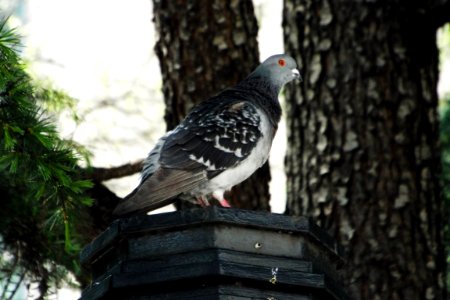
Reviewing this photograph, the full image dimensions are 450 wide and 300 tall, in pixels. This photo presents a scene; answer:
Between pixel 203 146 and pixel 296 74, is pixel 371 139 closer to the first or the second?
pixel 296 74

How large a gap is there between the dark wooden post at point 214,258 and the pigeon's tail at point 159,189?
61cm

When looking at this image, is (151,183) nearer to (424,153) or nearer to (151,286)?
Result: (151,286)

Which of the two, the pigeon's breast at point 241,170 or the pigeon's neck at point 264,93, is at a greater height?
the pigeon's neck at point 264,93

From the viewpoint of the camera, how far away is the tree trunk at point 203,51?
5758 millimetres

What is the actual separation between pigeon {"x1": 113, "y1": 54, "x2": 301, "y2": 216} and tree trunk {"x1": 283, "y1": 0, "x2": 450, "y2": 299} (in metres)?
0.82

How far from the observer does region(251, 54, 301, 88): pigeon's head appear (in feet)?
17.1

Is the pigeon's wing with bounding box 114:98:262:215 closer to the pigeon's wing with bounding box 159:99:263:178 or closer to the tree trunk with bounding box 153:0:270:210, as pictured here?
the pigeon's wing with bounding box 159:99:263:178

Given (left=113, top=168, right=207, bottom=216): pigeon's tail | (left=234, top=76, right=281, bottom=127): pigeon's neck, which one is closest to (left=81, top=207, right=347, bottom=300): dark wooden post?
(left=113, top=168, right=207, bottom=216): pigeon's tail

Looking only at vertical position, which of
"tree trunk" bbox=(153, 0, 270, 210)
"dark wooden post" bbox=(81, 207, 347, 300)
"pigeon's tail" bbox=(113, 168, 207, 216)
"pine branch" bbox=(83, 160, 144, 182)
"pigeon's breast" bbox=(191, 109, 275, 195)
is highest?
"tree trunk" bbox=(153, 0, 270, 210)

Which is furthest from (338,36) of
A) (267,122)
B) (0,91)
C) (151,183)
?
(0,91)

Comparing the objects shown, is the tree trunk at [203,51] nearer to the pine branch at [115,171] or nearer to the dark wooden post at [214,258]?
the pine branch at [115,171]

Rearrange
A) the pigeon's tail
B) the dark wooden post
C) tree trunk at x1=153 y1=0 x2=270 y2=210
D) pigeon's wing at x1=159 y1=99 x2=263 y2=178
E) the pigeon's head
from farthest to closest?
tree trunk at x1=153 y1=0 x2=270 y2=210 → the pigeon's head → pigeon's wing at x1=159 y1=99 x2=263 y2=178 → the pigeon's tail → the dark wooden post

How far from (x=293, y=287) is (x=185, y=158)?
1.72 metres

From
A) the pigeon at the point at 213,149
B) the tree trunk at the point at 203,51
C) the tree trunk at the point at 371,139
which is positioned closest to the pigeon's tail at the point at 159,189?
the pigeon at the point at 213,149
